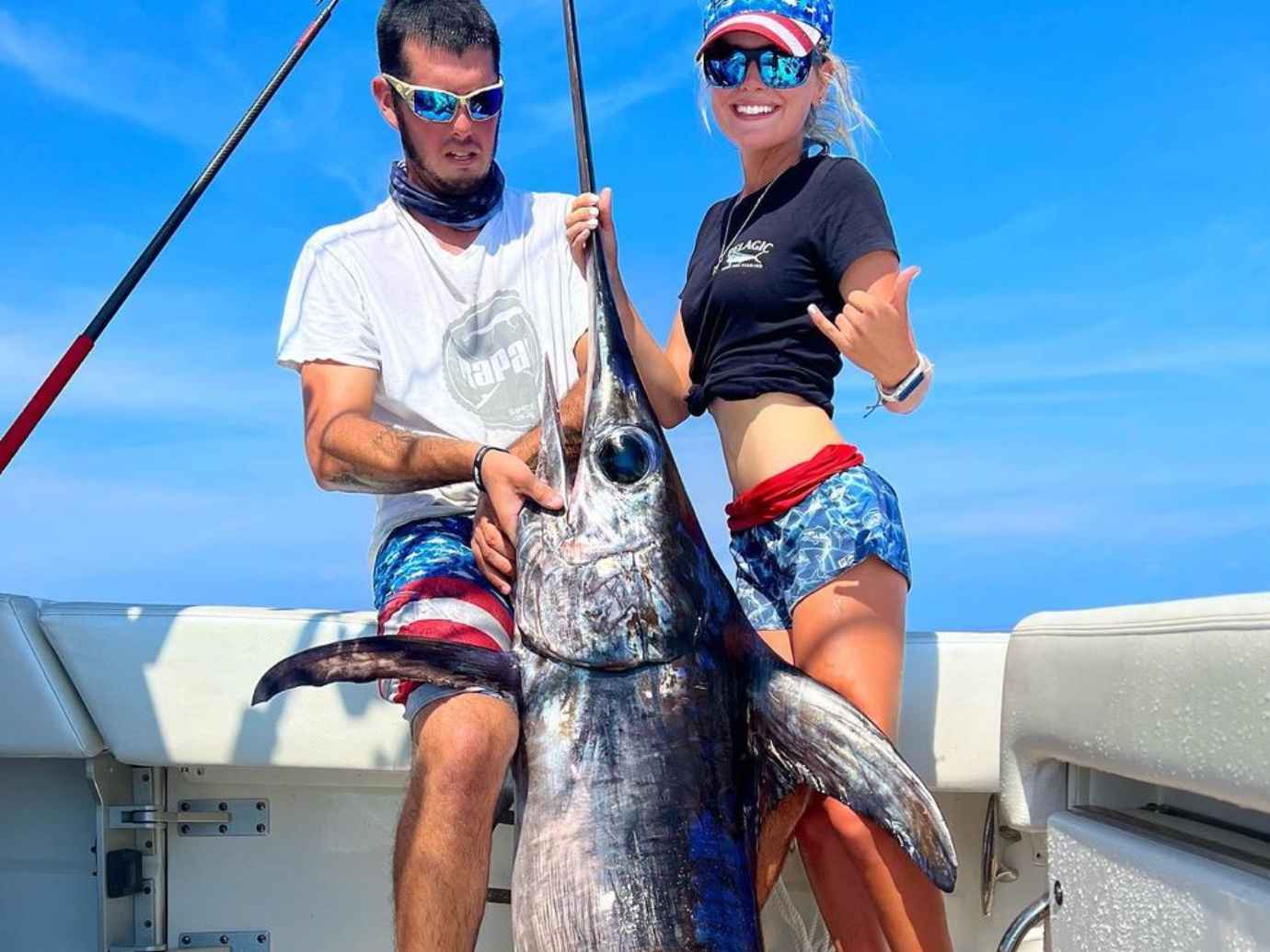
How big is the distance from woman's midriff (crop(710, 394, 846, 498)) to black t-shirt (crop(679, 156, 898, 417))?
1.1 inches

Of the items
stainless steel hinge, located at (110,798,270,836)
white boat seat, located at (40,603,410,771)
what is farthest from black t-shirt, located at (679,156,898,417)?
stainless steel hinge, located at (110,798,270,836)

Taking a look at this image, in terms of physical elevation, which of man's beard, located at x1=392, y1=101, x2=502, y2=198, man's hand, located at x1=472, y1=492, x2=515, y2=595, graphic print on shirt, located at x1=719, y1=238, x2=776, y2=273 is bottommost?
man's hand, located at x1=472, y1=492, x2=515, y2=595

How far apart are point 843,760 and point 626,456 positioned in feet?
2.08

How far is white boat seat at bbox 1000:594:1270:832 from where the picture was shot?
5.05ft

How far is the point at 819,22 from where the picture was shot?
2.67 m

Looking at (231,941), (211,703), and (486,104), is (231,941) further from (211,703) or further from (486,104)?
(486,104)

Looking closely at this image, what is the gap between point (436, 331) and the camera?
9.68ft

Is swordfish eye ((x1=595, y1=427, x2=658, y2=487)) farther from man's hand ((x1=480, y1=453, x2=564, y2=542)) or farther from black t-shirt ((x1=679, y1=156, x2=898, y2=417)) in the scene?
black t-shirt ((x1=679, y1=156, x2=898, y2=417))

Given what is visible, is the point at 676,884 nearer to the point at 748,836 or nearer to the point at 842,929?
the point at 748,836

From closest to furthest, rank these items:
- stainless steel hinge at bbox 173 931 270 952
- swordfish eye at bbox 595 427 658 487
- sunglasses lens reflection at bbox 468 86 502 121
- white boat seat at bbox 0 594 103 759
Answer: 1. swordfish eye at bbox 595 427 658 487
2. white boat seat at bbox 0 594 103 759
3. sunglasses lens reflection at bbox 468 86 502 121
4. stainless steel hinge at bbox 173 931 270 952

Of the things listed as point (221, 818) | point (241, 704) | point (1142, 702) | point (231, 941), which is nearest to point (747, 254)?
point (1142, 702)

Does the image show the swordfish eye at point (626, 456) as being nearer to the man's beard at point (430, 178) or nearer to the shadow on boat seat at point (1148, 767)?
the shadow on boat seat at point (1148, 767)

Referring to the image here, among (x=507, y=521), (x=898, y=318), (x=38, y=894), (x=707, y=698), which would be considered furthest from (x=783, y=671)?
(x=38, y=894)

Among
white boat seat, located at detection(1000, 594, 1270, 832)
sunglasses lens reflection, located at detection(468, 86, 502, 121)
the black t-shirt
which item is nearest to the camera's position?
white boat seat, located at detection(1000, 594, 1270, 832)
